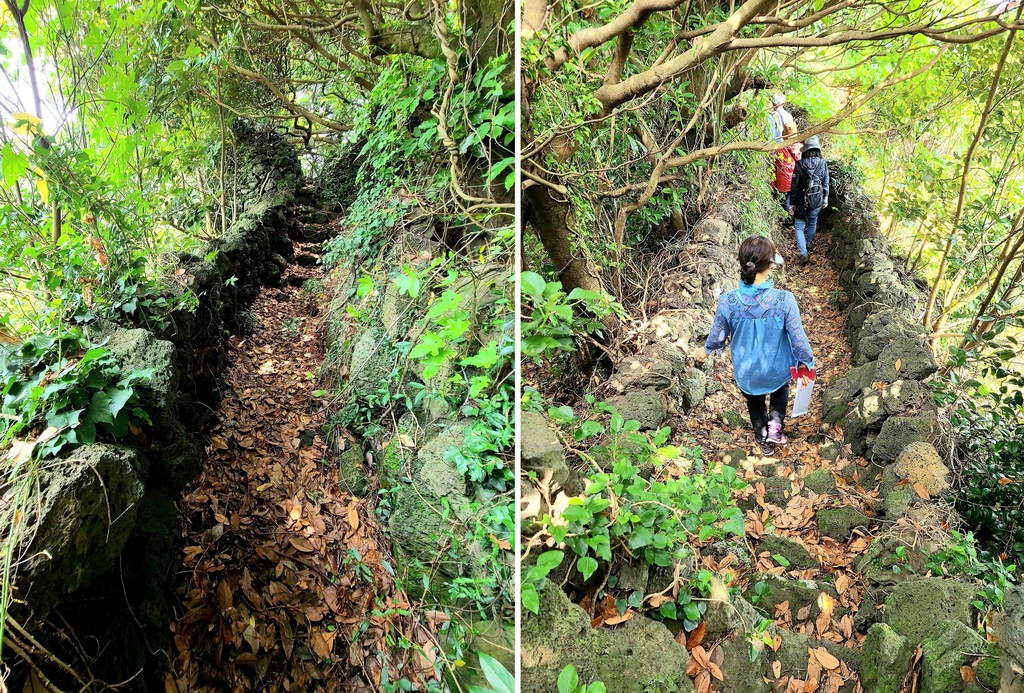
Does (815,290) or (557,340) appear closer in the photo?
(557,340)

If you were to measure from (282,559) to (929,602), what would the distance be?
1.03m

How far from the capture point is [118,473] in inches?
36.3

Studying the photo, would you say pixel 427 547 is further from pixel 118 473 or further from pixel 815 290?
pixel 815 290

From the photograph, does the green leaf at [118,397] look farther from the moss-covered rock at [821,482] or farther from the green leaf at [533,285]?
the moss-covered rock at [821,482]

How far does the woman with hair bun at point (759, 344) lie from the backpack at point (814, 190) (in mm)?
250

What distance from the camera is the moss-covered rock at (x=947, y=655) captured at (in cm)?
71

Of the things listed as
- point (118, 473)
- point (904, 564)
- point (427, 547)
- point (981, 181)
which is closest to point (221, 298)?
point (118, 473)

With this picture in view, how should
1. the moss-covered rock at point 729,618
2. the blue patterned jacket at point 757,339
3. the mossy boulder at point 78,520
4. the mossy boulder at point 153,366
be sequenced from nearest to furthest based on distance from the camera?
1. the mossy boulder at point 78,520
2. the moss-covered rock at point 729,618
3. the blue patterned jacket at point 757,339
4. the mossy boulder at point 153,366

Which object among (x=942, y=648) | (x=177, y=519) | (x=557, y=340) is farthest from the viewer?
(x=177, y=519)

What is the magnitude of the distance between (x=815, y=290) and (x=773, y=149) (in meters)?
0.30

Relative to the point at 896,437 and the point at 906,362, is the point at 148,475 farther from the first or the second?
the point at 906,362

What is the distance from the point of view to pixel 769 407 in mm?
902

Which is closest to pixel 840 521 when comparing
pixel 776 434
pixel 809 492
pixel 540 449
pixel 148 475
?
pixel 809 492

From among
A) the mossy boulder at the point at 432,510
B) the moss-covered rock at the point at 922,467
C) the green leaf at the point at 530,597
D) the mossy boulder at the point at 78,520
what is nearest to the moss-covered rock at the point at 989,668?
the moss-covered rock at the point at 922,467
